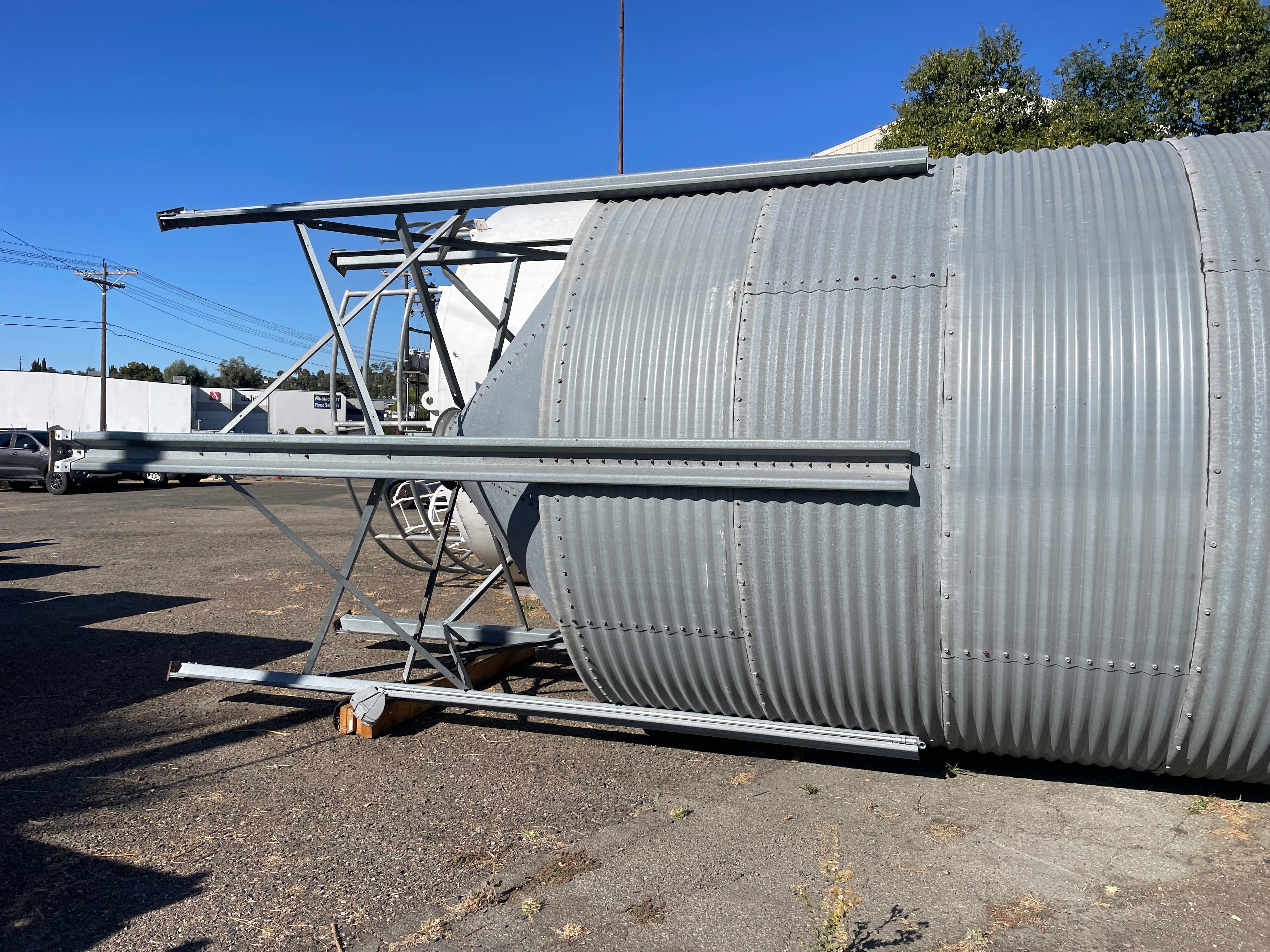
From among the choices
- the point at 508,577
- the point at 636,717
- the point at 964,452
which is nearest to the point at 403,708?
the point at 508,577

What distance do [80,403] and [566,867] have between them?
224 ft

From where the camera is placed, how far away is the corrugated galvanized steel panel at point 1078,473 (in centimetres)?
382

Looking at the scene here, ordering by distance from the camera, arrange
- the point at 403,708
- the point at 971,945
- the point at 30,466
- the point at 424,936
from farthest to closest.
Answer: the point at 30,466, the point at 403,708, the point at 424,936, the point at 971,945

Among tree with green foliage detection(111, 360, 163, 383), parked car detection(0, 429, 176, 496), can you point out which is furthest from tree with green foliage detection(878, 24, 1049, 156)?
tree with green foliage detection(111, 360, 163, 383)

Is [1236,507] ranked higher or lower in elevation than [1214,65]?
lower

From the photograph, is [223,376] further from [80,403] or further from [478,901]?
[478,901]

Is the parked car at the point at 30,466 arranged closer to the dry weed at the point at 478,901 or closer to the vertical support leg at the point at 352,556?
the vertical support leg at the point at 352,556

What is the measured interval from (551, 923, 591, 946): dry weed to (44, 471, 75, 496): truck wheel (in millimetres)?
28003

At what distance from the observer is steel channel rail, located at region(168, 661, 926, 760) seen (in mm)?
4480

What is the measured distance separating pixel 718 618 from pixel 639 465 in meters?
0.93

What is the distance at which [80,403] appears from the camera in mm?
59812

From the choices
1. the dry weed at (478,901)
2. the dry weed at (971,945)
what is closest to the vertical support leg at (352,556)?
the dry weed at (478,901)

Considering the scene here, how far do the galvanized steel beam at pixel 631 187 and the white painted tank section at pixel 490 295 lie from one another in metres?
3.75

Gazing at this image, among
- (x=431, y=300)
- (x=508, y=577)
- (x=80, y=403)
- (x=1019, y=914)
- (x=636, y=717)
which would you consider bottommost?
(x=1019, y=914)
